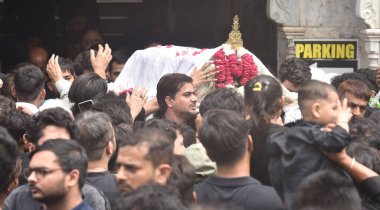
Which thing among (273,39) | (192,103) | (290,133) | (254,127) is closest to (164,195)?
(290,133)

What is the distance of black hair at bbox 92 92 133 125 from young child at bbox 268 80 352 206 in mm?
1440

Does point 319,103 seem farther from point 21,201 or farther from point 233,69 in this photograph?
point 233,69

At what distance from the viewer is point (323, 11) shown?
10.5 meters

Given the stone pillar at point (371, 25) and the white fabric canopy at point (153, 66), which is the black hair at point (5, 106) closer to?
the white fabric canopy at point (153, 66)

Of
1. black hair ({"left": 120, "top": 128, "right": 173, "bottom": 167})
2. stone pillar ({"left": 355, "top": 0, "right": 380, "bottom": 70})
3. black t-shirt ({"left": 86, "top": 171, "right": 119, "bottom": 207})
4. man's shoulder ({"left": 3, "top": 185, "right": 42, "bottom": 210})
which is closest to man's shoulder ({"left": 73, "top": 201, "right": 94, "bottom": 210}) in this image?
black hair ({"left": 120, "top": 128, "right": 173, "bottom": 167})

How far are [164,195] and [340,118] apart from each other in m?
1.57

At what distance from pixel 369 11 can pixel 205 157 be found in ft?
15.6

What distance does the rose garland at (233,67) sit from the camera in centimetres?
759

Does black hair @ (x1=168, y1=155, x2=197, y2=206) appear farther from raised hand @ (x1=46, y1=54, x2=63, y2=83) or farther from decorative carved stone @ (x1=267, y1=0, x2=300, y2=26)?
decorative carved stone @ (x1=267, y1=0, x2=300, y2=26)

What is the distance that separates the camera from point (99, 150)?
5.29 m

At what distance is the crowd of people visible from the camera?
177 inches

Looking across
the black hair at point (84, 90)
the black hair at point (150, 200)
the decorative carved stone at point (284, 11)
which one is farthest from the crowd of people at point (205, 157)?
the decorative carved stone at point (284, 11)

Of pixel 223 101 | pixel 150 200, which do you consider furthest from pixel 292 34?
pixel 150 200

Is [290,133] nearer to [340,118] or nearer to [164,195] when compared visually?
[340,118]
